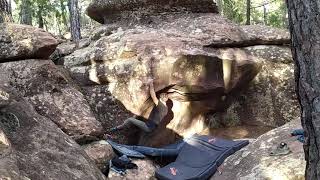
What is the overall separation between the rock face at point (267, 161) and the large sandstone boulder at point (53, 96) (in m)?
2.55

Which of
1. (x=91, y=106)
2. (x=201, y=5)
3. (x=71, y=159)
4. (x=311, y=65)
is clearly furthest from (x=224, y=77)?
(x=311, y=65)

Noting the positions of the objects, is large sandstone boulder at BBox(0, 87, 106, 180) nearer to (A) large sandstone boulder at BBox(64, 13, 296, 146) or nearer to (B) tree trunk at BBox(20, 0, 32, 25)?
(A) large sandstone boulder at BBox(64, 13, 296, 146)

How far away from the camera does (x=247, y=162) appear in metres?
6.36

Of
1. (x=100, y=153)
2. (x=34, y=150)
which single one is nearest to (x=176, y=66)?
(x=100, y=153)

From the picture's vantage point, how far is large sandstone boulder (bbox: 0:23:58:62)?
26.6ft

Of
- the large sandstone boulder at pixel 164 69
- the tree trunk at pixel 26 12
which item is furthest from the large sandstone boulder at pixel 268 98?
the tree trunk at pixel 26 12

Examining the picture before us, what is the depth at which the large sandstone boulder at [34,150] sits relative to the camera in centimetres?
432

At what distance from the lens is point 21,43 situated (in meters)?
8.15

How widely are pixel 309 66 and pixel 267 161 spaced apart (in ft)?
12.6

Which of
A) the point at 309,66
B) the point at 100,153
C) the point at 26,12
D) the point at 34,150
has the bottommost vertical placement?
the point at 100,153

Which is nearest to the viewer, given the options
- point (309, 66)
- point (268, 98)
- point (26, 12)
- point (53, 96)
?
point (309, 66)

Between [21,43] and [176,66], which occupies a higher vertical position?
[21,43]

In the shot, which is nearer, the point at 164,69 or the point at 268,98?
the point at 164,69

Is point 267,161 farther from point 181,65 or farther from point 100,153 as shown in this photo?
point 181,65
